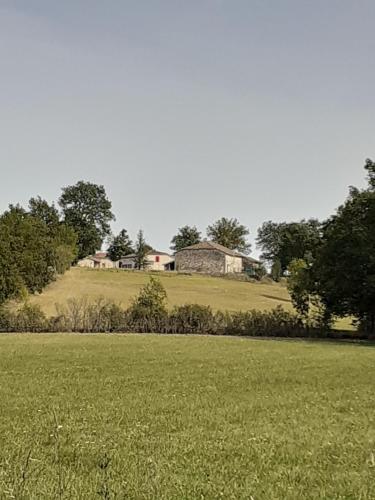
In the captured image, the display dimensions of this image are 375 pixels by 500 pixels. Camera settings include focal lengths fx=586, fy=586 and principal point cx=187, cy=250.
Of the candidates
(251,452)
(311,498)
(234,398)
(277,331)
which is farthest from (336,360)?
(277,331)

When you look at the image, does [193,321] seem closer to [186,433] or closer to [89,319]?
[89,319]

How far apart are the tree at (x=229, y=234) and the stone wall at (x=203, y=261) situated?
25.5 metres

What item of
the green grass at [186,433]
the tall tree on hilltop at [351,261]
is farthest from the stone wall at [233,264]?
the green grass at [186,433]

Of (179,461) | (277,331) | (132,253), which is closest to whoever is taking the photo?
(179,461)

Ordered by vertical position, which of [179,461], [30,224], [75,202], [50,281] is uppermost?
[75,202]

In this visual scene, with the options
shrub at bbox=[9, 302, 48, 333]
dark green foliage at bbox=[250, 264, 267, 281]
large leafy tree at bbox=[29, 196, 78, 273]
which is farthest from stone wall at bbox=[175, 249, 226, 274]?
shrub at bbox=[9, 302, 48, 333]

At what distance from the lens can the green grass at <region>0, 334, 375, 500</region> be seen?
5980mm

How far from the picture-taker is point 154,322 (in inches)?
1743

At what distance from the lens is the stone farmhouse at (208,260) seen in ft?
405

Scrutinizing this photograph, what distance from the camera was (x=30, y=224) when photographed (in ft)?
193

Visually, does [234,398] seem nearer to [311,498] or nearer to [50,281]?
[311,498]

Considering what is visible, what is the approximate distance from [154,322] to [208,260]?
262 ft

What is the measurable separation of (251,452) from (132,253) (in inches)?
4994

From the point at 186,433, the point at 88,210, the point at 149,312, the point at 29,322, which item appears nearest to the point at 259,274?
the point at 88,210
